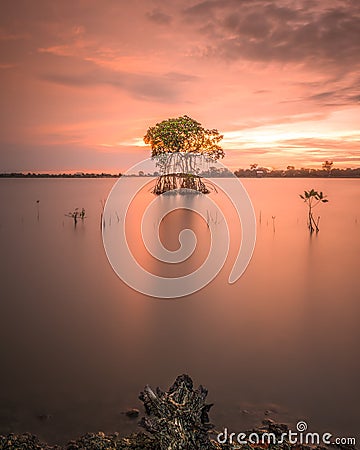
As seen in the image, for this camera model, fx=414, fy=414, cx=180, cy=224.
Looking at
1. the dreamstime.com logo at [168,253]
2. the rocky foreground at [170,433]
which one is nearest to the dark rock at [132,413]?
the rocky foreground at [170,433]

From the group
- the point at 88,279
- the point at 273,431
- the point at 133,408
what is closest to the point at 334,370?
the point at 273,431

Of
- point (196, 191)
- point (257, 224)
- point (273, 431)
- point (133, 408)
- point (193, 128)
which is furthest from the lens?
point (196, 191)

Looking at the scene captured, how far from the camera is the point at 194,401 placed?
2.78 metres

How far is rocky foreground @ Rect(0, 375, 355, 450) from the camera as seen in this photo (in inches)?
105

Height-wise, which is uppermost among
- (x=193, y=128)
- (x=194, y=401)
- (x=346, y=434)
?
(x=193, y=128)

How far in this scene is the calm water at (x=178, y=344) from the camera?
12.1ft

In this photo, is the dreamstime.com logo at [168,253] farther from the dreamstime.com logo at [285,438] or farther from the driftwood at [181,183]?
the driftwood at [181,183]

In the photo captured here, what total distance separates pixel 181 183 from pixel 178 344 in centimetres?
3541

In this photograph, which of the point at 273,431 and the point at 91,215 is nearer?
the point at 273,431

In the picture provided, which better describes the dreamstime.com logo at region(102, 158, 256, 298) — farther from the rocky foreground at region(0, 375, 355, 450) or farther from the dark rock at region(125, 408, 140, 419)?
the rocky foreground at region(0, 375, 355, 450)

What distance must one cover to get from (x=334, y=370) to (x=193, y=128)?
30.4 metres

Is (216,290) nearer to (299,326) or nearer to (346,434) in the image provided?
(299,326)

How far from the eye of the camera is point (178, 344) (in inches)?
207

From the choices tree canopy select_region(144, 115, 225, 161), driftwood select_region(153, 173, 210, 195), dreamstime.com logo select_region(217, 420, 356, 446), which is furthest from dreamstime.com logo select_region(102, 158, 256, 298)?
driftwood select_region(153, 173, 210, 195)
